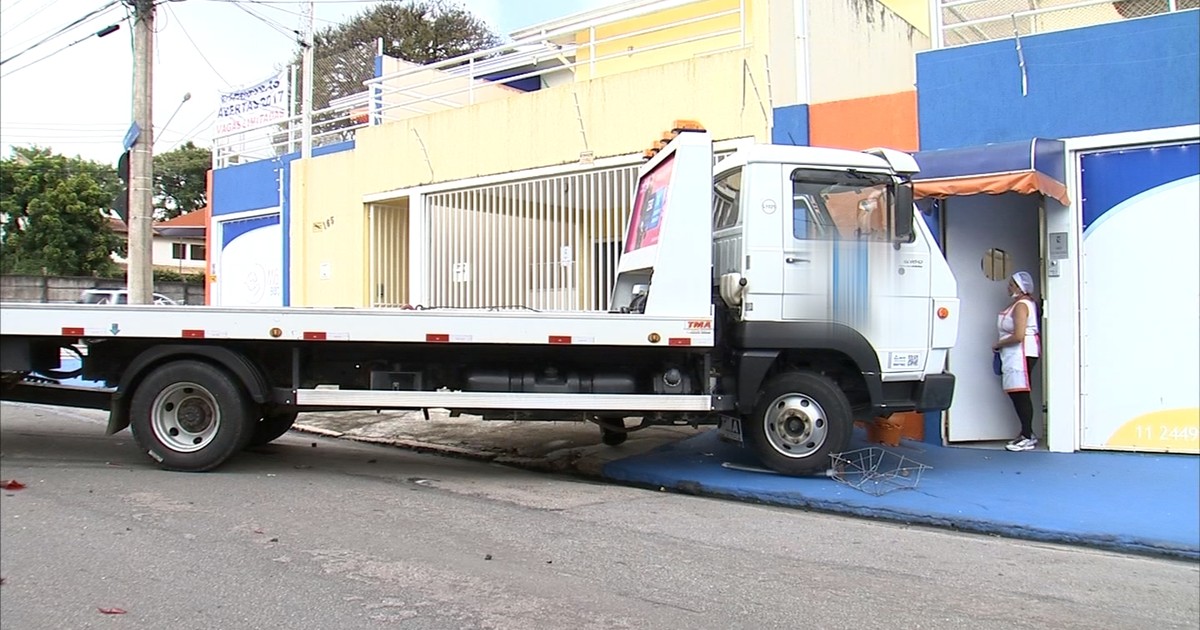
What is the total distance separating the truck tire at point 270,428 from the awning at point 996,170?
6.41 meters

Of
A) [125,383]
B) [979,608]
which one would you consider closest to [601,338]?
[979,608]

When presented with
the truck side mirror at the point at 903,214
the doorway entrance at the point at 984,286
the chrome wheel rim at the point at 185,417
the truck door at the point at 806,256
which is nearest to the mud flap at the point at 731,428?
the truck door at the point at 806,256

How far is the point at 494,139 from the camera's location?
1229cm

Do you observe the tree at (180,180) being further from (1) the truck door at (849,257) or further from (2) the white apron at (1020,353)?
(2) the white apron at (1020,353)

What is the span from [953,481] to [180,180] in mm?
51889

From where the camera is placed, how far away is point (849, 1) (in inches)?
430

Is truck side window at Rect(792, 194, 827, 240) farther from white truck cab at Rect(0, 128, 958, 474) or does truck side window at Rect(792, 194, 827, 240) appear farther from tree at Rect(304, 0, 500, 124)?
tree at Rect(304, 0, 500, 124)

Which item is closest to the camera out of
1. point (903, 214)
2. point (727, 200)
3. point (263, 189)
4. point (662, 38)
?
point (903, 214)

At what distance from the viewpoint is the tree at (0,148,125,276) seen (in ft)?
106

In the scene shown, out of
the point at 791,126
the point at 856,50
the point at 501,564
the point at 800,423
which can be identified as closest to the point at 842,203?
the point at 800,423

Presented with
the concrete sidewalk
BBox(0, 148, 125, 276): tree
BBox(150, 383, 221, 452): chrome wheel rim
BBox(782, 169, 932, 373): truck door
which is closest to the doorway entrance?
the concrete sidewalk

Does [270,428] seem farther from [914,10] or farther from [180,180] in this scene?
[180,180]

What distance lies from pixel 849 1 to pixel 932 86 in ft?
9.06

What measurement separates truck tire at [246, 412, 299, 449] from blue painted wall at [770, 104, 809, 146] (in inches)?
244
